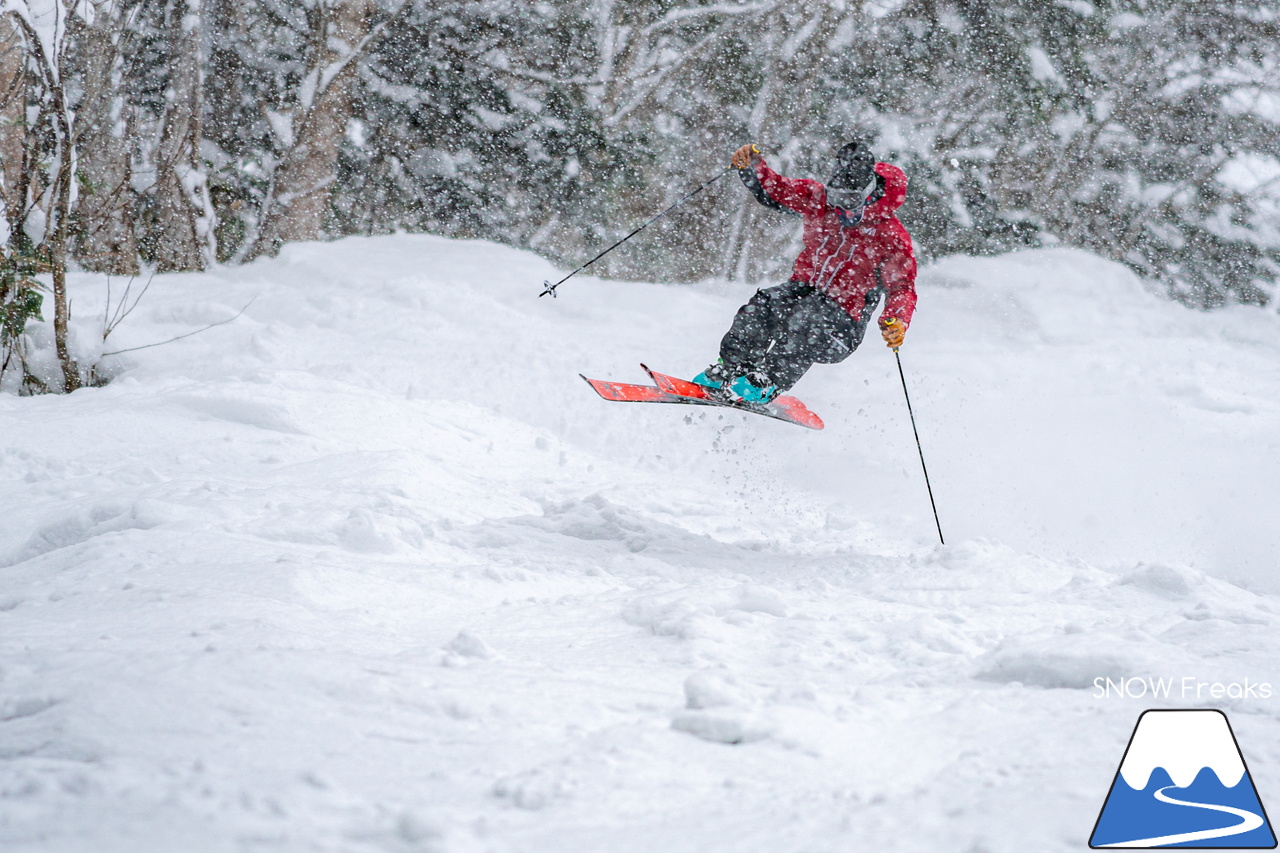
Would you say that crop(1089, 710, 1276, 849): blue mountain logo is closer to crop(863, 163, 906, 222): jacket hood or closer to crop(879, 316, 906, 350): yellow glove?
crop(879, 316, 906, 350): yellow glove

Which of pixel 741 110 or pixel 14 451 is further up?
pixel 741 110

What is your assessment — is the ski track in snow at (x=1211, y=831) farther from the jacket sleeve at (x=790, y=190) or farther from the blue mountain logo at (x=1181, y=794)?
the jacket sleeve at (x=790, y=190)

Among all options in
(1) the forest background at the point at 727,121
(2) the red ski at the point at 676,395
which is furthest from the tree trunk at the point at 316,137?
(2) the red ski at the point at 676,395

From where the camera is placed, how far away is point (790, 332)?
5461 millimetres

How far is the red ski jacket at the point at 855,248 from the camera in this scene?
518 centimetres

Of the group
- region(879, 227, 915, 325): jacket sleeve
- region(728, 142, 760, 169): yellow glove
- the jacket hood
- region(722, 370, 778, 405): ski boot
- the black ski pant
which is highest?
region(728, 142, 760, 169): yellow glove

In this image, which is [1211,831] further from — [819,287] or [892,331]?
[819,287]

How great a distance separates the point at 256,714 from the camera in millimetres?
1854

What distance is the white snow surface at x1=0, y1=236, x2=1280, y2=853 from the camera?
1697 millimetres

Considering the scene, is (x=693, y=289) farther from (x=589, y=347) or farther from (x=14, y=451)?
(x=14, y=451)

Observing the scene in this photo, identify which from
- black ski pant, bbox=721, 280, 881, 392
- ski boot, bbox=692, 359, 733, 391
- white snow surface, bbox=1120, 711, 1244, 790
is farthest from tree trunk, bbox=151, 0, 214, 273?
white snow surface, bbox=1120, 711, 1244, 790

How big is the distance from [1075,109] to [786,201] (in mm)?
12950

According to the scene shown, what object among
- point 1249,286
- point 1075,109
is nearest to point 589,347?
point 1075,109

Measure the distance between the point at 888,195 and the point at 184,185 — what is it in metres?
8.74
